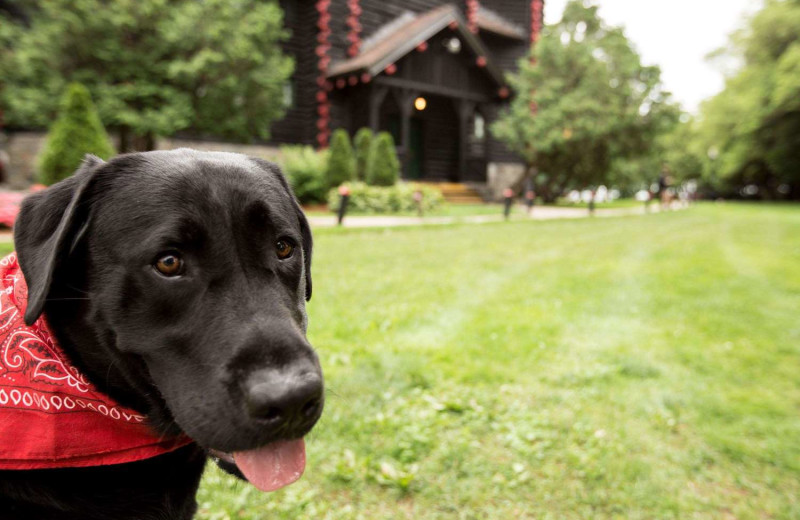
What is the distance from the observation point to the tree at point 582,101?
2233 centimetres

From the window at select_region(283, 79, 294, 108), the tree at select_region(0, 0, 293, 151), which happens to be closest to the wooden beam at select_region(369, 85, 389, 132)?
the window at select_region(283, 79, 294, 108)

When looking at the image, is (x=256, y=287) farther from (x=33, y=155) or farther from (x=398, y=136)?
(x=398, y=136)

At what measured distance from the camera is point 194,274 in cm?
156

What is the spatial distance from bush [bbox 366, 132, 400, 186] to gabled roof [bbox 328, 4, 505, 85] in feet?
11.0

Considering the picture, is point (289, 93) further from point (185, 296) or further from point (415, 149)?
point (185, 296)

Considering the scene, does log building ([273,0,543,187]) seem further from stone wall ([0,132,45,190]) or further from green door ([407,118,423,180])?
stone wall ([0,132,45,190])

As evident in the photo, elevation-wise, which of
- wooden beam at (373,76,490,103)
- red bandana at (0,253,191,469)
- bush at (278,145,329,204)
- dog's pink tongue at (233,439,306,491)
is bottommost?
dog's pink tongue at (233,439,306,491)

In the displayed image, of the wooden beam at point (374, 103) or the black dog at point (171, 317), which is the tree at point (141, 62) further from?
the black dog at point (171, 317)

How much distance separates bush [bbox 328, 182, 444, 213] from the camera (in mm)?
15336

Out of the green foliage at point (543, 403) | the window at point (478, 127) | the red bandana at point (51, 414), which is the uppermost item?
the window at point (478, 127)

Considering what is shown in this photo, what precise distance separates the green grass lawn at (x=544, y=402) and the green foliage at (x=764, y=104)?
36.0 metres

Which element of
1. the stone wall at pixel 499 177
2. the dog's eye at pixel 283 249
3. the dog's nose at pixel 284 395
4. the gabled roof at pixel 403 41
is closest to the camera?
the dog's nose at pixel 284 395

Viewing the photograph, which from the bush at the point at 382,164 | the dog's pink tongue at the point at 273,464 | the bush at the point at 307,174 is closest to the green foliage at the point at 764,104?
the bush at the point at 382,164

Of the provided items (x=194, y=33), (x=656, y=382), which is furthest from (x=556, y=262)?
(x=194, y=33)
